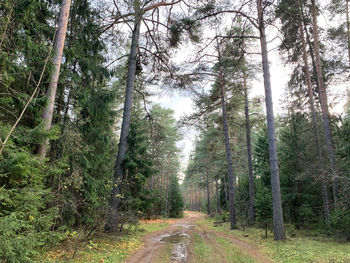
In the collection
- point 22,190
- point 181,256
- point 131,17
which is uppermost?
point 131,17

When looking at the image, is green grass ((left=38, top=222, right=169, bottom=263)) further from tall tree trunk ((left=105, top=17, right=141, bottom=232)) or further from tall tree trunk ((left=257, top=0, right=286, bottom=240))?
tall tree trunk ((left=257, top=0, right=286, bottom=240))

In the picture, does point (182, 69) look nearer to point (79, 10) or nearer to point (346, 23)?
point (79, 10)

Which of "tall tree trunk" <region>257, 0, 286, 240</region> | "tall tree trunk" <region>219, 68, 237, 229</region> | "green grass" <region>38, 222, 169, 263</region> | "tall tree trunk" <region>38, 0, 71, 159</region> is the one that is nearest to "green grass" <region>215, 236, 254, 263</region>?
"tall tree trunk" <region>257, 0, 286, 240</region>

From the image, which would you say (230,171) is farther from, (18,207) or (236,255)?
(18,207)

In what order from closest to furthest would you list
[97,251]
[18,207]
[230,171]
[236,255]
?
[18,207] → [97,251] → [236,255] → [230,171]

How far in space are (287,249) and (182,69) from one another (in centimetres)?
1025

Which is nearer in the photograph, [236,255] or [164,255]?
[164,255]

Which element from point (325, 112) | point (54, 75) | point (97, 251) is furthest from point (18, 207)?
point (325, 112)

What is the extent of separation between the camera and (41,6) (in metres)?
5.70

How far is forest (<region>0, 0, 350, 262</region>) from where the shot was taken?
4.64 meters

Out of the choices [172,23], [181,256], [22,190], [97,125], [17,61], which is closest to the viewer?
[22,190]

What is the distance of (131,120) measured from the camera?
11.7 meters

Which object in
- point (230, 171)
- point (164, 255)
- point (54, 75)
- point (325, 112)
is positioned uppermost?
point (325, 112)

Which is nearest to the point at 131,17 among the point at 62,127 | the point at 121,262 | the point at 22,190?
the point at 62,127
